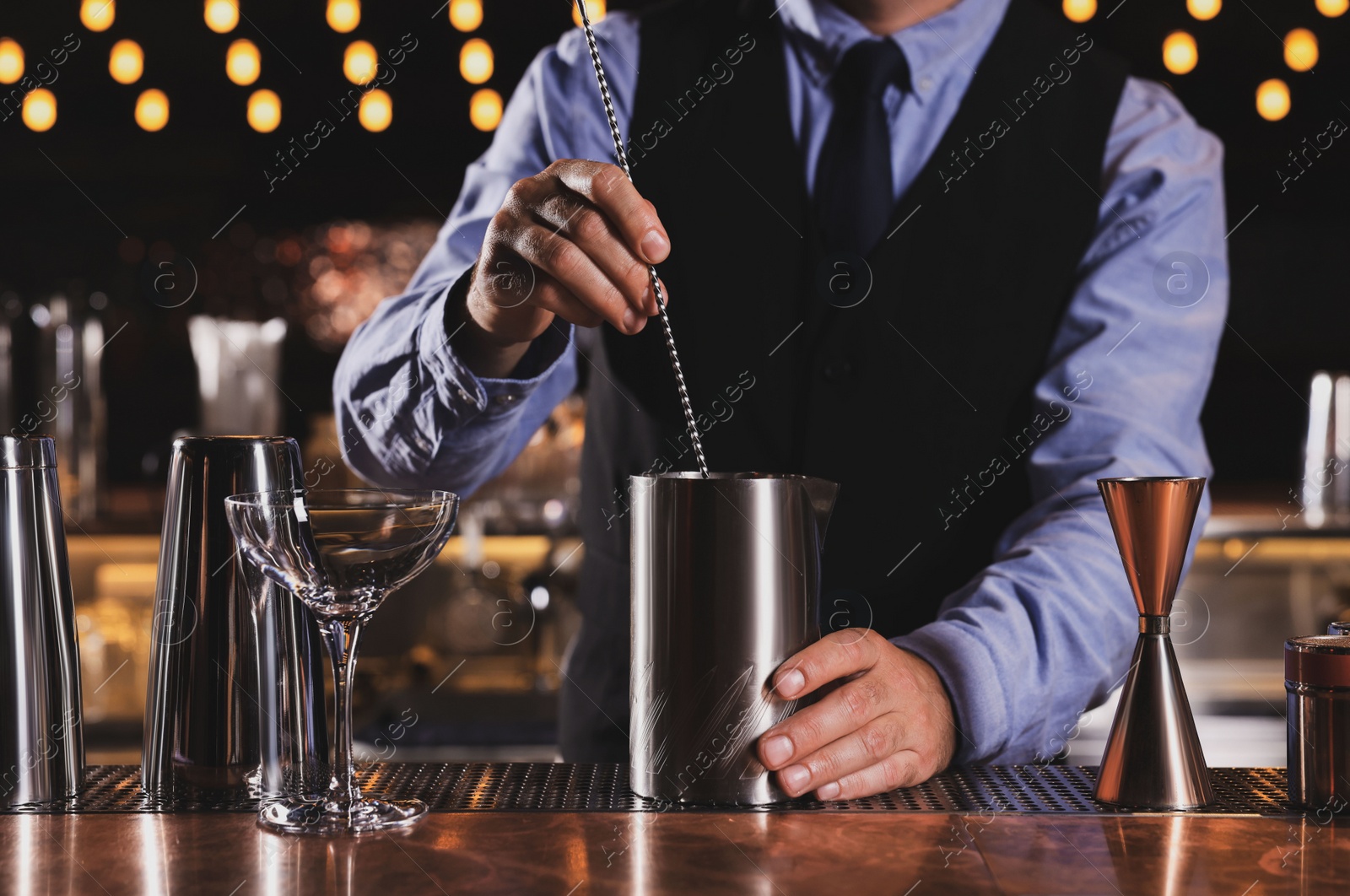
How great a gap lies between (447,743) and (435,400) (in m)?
1.69

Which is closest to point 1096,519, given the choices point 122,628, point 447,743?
point 447,743

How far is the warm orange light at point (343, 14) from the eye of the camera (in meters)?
3.20

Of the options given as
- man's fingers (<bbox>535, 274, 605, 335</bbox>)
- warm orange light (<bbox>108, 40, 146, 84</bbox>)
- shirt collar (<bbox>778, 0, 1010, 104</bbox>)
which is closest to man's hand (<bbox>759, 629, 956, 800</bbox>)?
man's fingers (<bbox>535, 274, 605, 335</bbox>)

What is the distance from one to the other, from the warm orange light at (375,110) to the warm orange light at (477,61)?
224 mm

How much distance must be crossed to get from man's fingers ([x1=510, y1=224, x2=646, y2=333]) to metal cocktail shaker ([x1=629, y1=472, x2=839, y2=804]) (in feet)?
0.69

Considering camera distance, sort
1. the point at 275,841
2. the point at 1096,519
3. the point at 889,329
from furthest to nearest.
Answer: the point at 889,329 → the point at 1096,519 → the point at 275,841

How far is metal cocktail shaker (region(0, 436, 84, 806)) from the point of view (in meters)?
0.76

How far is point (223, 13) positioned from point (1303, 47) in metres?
2.84

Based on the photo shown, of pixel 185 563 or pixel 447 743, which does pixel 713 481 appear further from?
pixel 447 743

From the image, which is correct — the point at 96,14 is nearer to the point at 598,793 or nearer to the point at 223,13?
the point at 223,13

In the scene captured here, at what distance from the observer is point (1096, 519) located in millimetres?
1187

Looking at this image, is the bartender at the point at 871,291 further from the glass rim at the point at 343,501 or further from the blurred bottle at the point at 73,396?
the blurred bottle at the point at 73,396

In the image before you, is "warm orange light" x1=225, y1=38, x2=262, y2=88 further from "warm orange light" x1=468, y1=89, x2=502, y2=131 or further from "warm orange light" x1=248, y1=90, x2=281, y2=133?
"warm orange light" x1=468, y1=89, x2=502, y2=131

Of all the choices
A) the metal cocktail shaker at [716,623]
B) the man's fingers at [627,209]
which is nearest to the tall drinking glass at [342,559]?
the metal cocktail shaker at [716,623]
